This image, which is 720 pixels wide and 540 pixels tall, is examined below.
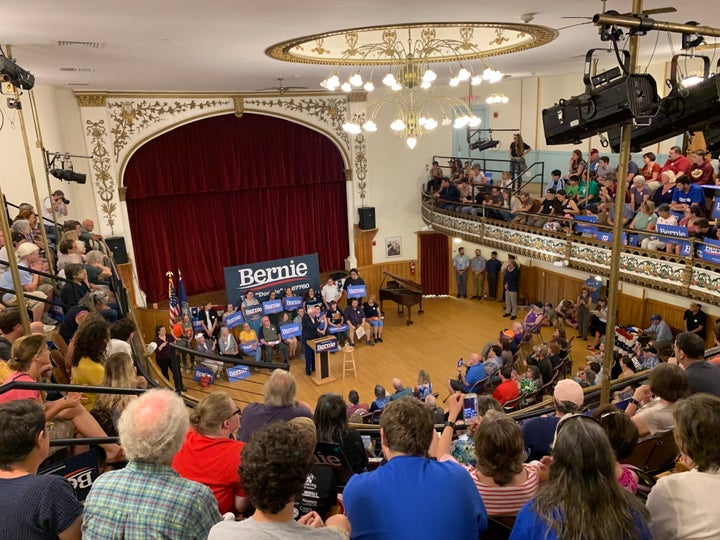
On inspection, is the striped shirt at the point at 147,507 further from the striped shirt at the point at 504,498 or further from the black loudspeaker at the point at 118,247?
the black loudspeaker at the point at 118,247

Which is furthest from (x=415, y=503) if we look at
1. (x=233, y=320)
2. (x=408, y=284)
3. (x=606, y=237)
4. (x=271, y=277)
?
(x=408, y=284)

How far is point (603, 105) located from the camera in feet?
11.0

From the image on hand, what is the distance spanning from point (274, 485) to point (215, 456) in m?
0.83

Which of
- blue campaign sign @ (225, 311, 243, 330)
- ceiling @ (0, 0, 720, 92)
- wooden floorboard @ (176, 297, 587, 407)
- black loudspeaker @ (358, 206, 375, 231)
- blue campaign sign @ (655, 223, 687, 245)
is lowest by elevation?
wooden floorboard @ (176, 297, 587, 407)

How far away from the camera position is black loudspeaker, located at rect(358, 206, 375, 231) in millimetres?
14062

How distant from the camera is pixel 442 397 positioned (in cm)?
911

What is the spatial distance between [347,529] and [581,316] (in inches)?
402

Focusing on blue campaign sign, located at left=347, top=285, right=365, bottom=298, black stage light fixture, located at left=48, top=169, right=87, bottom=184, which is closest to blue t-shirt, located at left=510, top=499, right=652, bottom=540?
black stage light fixture, located at left=48, top=169, right=87, bottom=184

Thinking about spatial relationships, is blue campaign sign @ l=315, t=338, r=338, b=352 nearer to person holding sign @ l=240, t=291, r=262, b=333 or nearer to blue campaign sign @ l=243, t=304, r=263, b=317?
person holding sign @ l=240, t=291, r=262, b=333

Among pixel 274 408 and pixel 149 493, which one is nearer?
pixel 149 493

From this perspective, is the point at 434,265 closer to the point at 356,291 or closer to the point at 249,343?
the point at 356,291

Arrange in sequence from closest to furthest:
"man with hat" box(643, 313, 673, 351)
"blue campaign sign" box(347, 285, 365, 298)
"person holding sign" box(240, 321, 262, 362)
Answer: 1. "man with hat" box(643, 313, 673, 351)
2. "person holding sign" box(240, 321, 262, 362)
3. "blue campaign sign" box(347, 285, 365, 298)

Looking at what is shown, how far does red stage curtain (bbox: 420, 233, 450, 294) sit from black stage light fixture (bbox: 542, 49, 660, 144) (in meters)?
10.8

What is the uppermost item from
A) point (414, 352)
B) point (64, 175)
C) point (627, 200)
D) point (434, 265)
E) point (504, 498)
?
point (64, 175)
